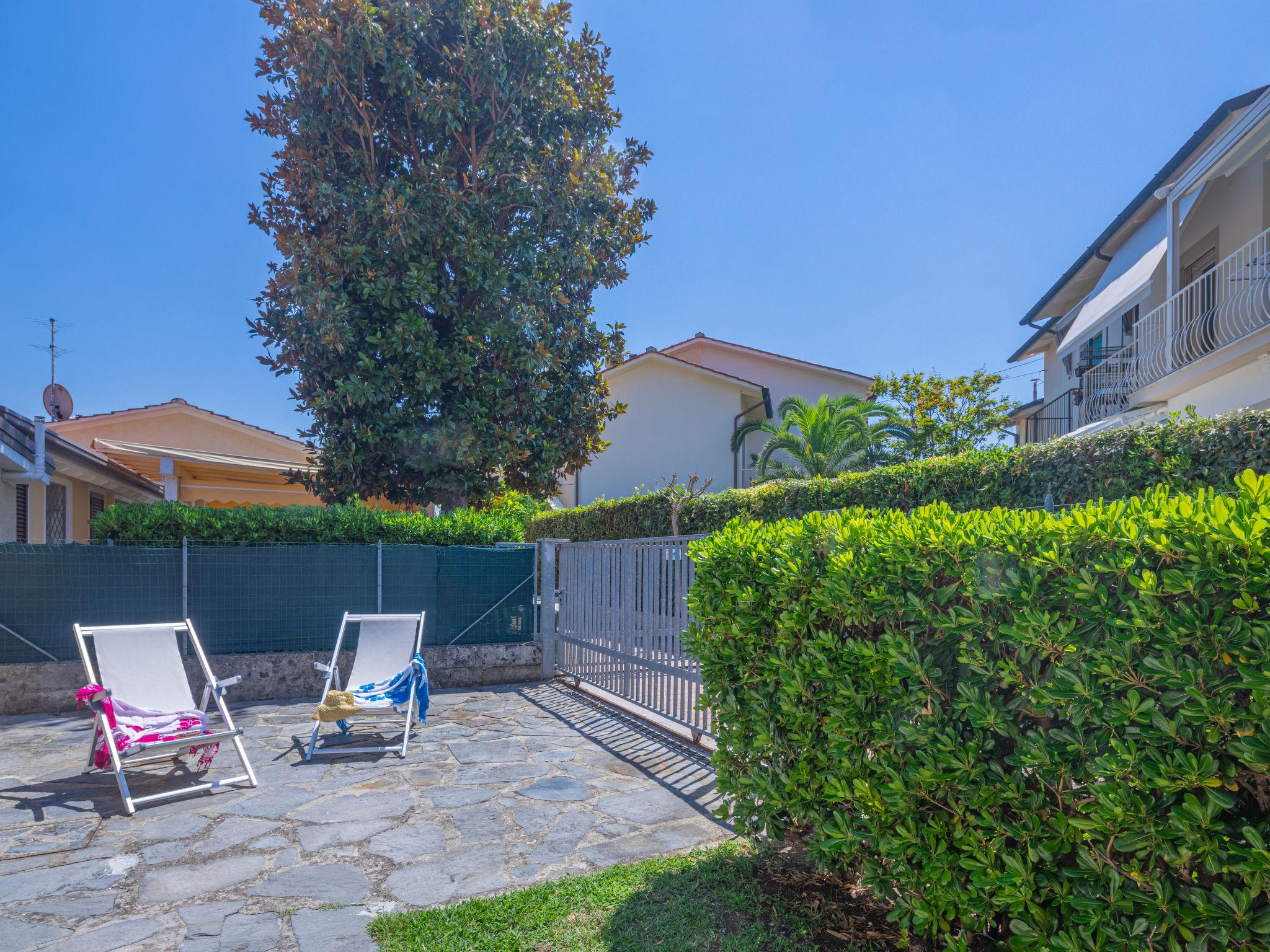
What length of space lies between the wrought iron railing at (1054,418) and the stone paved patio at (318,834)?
16489mm

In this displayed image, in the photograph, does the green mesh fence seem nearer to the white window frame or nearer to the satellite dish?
the white window frame

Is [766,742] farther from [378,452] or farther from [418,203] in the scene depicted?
[418,203]

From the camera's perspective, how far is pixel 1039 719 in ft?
8.02

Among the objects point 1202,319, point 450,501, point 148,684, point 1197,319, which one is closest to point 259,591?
→ point 148,684

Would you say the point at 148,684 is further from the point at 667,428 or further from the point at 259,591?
the point at 667,428

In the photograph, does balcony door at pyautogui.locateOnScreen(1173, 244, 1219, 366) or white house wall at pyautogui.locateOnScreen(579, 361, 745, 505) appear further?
white house wall at pyautogui.locateOnScreen(579, 361, 745, 505)

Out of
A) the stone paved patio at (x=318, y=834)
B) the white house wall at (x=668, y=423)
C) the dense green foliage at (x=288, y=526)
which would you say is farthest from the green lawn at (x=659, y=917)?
the white house wall at (x=668, y=423)

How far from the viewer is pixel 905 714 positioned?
2.76 metres

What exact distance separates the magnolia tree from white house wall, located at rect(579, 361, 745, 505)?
11.1 meters

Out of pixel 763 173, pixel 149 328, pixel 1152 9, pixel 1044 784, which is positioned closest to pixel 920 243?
pixel 763 173

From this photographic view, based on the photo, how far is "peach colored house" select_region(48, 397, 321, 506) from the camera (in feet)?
50.7

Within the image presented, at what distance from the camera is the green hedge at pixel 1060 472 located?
21.4 ft

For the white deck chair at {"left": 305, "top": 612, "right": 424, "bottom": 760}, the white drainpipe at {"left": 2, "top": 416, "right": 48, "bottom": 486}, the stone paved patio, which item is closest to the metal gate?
the stone paved patio

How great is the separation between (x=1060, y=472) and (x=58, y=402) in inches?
837
